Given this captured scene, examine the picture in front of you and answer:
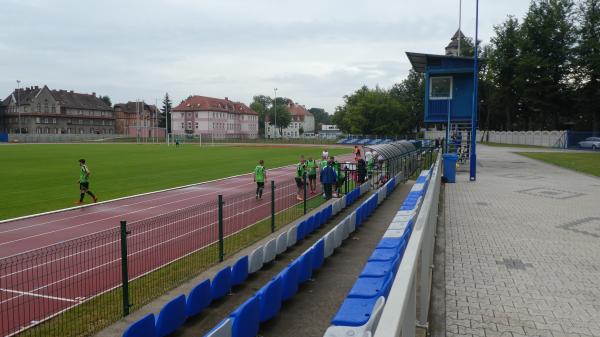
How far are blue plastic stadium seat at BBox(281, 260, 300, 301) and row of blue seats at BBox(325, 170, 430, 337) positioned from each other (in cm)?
156

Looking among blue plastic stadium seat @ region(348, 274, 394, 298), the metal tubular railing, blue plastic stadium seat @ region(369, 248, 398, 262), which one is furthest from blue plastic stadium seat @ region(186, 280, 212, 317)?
the metal tubular railing

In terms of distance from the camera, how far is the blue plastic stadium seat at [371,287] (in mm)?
4430

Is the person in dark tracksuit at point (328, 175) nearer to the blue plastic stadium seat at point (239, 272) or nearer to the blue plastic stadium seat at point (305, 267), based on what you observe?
the blue plastic stadium seat at point (305, 267)

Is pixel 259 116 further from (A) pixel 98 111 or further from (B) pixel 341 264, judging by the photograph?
(B) pixel 341 264

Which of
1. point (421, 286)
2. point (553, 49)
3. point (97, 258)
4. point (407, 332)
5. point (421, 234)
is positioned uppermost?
point (553, 49)

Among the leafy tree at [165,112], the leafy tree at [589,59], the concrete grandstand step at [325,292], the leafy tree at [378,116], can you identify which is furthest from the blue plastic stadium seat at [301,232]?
the leafy tree at [165,112]

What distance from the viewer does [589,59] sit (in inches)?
2371

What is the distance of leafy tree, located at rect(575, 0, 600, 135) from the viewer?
61.0m

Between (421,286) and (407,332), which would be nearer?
(407,332)

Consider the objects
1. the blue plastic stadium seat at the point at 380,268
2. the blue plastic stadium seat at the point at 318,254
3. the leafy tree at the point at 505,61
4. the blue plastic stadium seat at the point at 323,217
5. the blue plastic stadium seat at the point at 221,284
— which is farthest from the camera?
the leafy tree at the point at 505,61

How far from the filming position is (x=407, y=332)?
314 centimetres

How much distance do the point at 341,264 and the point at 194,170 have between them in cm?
2274

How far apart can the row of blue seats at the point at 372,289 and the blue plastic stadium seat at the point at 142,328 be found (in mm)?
2415

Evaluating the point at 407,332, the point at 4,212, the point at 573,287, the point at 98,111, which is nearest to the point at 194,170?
the point at 4,212
